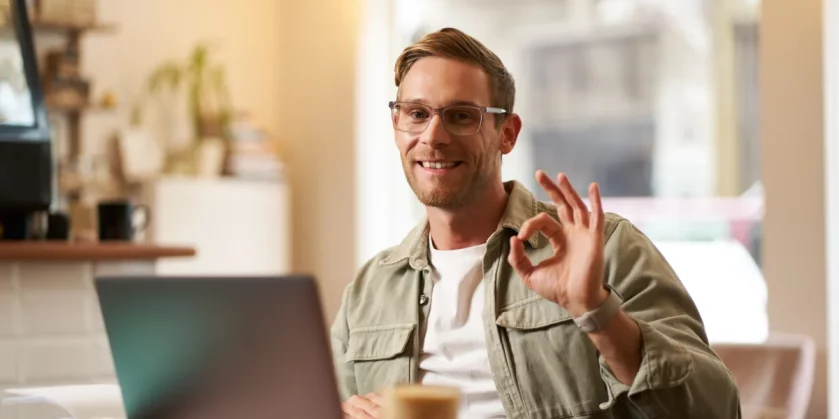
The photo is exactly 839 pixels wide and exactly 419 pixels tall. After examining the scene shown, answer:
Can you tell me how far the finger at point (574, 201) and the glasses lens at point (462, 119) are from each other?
44cm

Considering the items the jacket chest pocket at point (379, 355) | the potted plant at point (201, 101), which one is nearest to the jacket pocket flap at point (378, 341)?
the jacket chest pocket at point (379, 355)

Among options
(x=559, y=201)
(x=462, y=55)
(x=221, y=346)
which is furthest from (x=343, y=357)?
(x=221, y=346)

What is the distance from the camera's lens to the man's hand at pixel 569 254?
1.28 m

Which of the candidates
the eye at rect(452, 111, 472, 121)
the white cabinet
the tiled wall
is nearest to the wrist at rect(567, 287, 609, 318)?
the eye at rect(452, 111, 472, 121)

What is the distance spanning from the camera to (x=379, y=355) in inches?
69.4

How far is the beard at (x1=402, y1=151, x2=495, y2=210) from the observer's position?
1.77 m

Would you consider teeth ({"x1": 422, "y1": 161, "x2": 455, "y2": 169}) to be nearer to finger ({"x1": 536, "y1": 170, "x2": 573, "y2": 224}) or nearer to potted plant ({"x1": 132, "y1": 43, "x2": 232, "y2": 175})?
finger ({"x1": 536, "y1": 170, "x2": 573, "y2": 224})

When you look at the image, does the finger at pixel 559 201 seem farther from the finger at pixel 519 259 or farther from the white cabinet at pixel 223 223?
the white cabinet at pixel 223 223

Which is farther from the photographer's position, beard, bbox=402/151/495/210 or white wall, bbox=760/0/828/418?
white wall, bbox=760/0/828/418

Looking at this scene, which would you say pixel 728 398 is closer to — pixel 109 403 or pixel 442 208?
pixel 442 208

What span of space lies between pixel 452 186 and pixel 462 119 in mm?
113

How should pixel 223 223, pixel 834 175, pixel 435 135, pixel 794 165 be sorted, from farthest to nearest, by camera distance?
pixel 223 223 → pixel 794 165 → pixel 834 175 → pixel 435 135

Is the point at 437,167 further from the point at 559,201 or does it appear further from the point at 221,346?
the point at 221,346

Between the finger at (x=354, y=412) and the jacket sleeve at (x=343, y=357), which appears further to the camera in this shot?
the jacket sleeve at (x=343, y=357)
